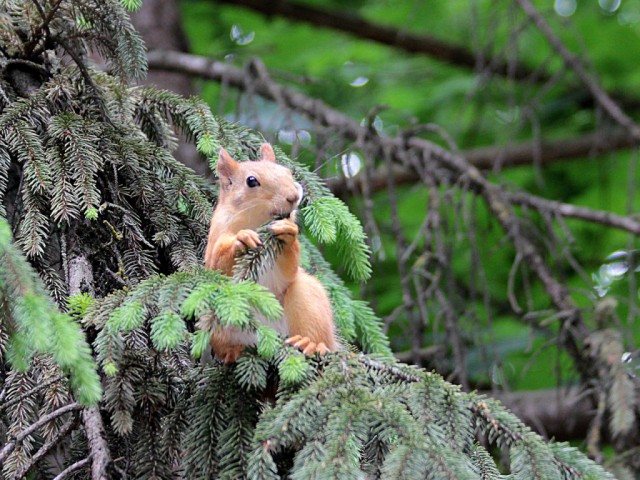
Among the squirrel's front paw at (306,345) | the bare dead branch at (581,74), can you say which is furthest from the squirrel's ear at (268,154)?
the bare dead branch at (581,74)

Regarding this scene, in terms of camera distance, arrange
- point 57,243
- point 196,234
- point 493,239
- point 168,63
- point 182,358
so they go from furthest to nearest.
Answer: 1. point 493,239
2. point 168,63
3. point 196,234
4. point 57,243
5. point 182,358

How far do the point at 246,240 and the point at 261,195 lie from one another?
0.24m

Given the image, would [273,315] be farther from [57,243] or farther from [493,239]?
[493,239]

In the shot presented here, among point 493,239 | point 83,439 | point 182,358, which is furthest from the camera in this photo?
point 493,239

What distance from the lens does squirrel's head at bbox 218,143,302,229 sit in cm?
210

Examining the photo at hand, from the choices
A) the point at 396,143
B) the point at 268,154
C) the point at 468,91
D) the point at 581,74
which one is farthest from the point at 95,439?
the point at 468,91

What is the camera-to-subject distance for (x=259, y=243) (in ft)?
6.26

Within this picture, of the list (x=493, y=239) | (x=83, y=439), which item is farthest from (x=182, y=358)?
(x=493, y=239)

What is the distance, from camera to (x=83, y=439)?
6.24 ft

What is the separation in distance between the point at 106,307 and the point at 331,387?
545mm

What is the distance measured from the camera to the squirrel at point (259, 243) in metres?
1.92

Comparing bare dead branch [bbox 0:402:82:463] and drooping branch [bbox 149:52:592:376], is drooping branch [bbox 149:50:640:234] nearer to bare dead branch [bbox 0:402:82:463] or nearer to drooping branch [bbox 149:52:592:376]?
drooping branch [bbox 149:52:592:376]

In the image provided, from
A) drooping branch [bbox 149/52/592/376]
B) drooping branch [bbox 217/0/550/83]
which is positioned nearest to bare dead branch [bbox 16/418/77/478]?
drooping branch [bbox 149/52/592/376]

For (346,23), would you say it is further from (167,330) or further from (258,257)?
(167,330)
